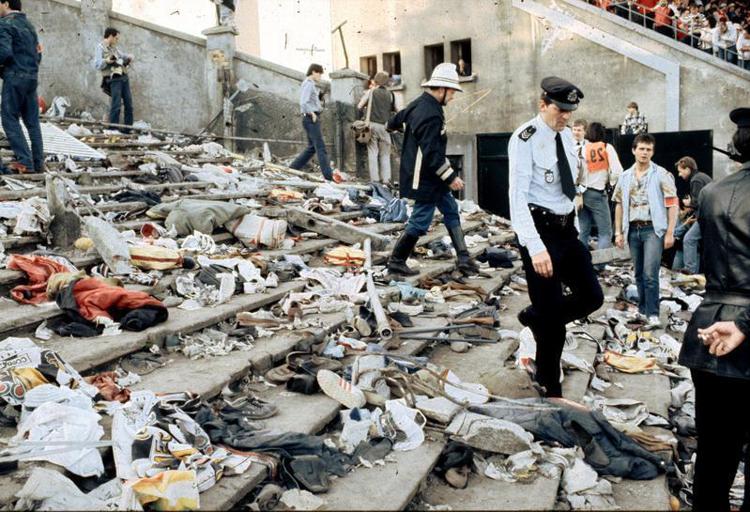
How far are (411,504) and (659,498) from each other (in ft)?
4.27

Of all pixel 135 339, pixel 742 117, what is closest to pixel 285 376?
pixel 135 339

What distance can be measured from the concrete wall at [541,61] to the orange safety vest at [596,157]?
8.70 meters

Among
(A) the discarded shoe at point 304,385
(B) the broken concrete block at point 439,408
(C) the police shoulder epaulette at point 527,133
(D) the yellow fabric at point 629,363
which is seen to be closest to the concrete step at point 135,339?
(A) the discarded shoe at point 304,385

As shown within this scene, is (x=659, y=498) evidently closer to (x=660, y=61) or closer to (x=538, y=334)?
(x=538, y=334)

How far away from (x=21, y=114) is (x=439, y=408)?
682cm

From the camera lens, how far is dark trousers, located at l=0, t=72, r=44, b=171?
7.96 metres

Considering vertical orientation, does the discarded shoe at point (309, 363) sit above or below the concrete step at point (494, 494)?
above

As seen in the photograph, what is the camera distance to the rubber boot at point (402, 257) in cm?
726

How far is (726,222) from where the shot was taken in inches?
112

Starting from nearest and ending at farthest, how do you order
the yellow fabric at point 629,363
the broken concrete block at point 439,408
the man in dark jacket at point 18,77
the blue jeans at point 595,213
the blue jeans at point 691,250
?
1. the broken concrete block at point 439,408
2. the yellow fabric at point 629,363
3. the man in dark jacket at point 18,77
4. the blue jeans at point 595,213
5. the blue jeans at point 691,250

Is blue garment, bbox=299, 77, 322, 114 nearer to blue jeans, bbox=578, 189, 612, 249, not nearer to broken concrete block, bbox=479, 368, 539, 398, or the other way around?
blue jeans, bbox=578, 189, 612, 249

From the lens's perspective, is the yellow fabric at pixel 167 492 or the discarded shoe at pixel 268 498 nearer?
the yellow fabric at pixel 167 492

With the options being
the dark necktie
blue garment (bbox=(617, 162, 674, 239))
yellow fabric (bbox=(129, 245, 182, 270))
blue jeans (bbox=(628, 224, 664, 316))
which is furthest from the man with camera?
the dark necktie

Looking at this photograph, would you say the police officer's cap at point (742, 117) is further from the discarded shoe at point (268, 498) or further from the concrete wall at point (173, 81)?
the concrete wall at point (173, 81)
